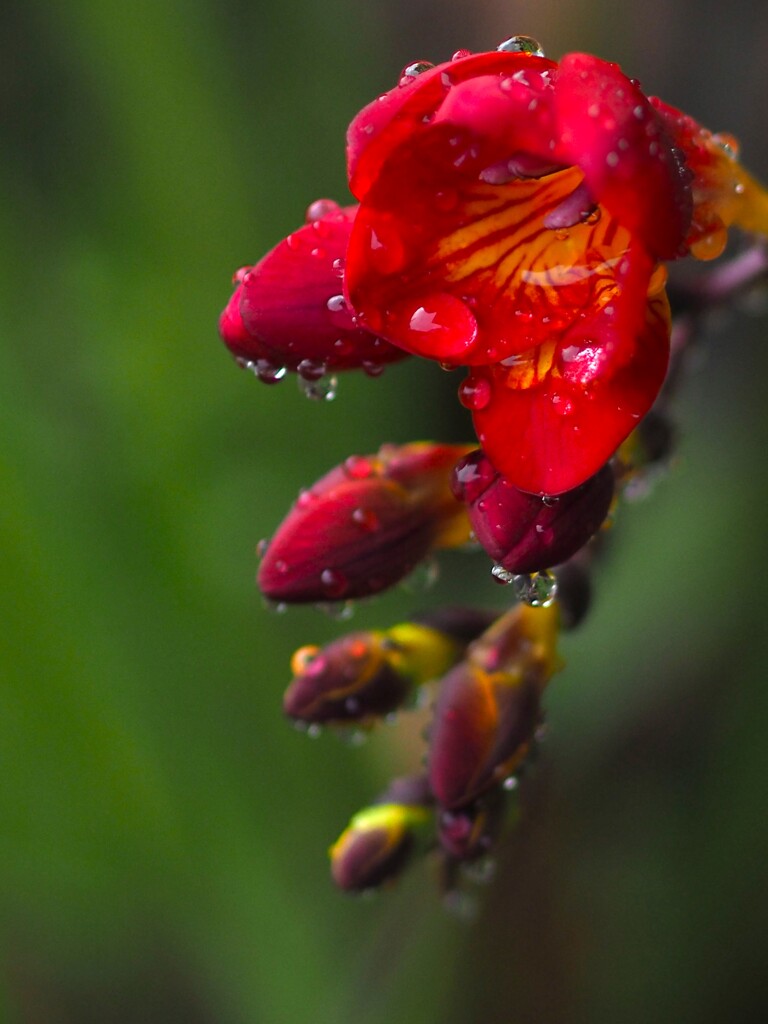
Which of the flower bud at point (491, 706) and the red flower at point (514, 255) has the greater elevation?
the red flower at point (514, 255)

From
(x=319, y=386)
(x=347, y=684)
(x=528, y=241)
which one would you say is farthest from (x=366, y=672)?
(x=528, y=241)

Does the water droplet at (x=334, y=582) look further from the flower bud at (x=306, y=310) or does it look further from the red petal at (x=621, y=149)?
the red petal at (x=621, y=149)

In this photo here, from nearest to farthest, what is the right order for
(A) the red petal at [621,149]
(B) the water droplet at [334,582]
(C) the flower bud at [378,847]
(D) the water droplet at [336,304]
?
1. (A) the red petal at [621,149]
2. (D) the water droplet at [336,304]
3. (B) the water droplet at [334,582]
4. (C) the flower bud at [378,847]

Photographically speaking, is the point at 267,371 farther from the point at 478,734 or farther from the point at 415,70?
the point at 478,734

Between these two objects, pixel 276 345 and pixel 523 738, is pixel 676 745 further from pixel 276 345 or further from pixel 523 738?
pixel 276 345

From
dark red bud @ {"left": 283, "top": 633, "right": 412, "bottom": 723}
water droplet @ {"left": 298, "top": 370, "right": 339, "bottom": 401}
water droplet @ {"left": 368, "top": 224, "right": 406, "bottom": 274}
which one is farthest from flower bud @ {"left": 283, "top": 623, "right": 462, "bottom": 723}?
water droplet @ {"left": 368, "top": 224, "right": 406, "bottom": 274}

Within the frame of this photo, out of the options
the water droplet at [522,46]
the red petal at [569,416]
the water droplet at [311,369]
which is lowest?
the red petal at [569,416]

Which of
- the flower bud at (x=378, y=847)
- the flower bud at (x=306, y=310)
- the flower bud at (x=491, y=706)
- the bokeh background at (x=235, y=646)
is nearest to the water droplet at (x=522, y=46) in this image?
the flower bud at (x=306, y=310)
